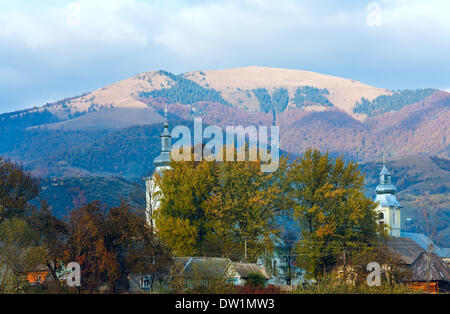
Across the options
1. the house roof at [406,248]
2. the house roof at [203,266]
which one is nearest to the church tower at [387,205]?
the house roof at [406,248]

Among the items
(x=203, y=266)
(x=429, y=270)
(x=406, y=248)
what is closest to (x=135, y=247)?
(x=203, y=266)

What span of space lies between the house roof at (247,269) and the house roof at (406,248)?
23.8 m

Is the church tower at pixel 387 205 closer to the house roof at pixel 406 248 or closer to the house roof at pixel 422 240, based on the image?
the house roof at pixel 422 240

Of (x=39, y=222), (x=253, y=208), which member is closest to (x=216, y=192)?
(x=253, y=208)

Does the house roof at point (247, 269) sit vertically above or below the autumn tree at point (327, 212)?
below

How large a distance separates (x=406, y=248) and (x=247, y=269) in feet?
106

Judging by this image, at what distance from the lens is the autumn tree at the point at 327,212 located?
68.2 metres

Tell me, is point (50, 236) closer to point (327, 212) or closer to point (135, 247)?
point (135, 247)

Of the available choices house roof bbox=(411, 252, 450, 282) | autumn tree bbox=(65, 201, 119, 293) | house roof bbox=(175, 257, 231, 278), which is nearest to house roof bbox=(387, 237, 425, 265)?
house roof bbox=(411, 252, 450, 282)

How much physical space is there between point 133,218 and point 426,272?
2942 centimetres

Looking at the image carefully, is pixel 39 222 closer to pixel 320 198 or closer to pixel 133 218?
pixel 133 218

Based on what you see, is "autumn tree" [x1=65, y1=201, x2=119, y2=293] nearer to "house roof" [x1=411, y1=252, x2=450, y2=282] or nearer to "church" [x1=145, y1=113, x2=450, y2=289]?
"church" [x1=145, y1=113, x2=450, y2=289]

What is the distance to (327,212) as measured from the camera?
2778 inches

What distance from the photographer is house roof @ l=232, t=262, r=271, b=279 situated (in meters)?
63.5
